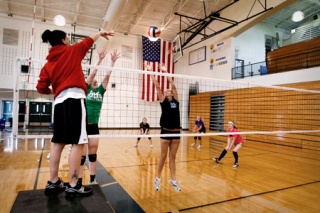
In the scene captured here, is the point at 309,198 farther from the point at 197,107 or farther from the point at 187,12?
the point at 187,12

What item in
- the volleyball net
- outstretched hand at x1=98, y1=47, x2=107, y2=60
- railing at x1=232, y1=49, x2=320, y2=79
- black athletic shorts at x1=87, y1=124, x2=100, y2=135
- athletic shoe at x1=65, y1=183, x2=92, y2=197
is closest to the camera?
athletic shoe at x1=65, y1=183, x2=92, y2=197

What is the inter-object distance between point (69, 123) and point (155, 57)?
13766 mm

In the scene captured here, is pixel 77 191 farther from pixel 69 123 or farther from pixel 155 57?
pixel 155 57

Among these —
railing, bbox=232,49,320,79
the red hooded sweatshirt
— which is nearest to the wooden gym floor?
the red hooded sweatshirt

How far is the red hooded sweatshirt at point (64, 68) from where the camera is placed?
193 cm

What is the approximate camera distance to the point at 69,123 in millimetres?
1912

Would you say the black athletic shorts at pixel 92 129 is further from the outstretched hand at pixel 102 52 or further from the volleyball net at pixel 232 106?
the volleyball net at pixel 232 106

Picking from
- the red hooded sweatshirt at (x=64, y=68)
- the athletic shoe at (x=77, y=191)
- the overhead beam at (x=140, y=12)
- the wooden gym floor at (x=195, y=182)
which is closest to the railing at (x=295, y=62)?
the wooden gym floor at (x=195, y=182)

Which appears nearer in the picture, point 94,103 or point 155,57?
point 94,103

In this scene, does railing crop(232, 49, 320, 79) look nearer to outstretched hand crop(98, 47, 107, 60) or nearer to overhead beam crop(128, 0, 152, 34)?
overhead beam crop(128, 0, 152, 34)

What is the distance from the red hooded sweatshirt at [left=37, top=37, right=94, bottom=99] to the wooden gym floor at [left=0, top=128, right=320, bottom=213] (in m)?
1.75

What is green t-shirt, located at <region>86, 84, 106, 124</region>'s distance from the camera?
322cm

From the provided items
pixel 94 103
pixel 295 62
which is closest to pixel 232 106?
pixel 295 62

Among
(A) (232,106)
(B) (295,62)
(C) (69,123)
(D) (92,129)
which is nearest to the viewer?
(C) (69,123)
